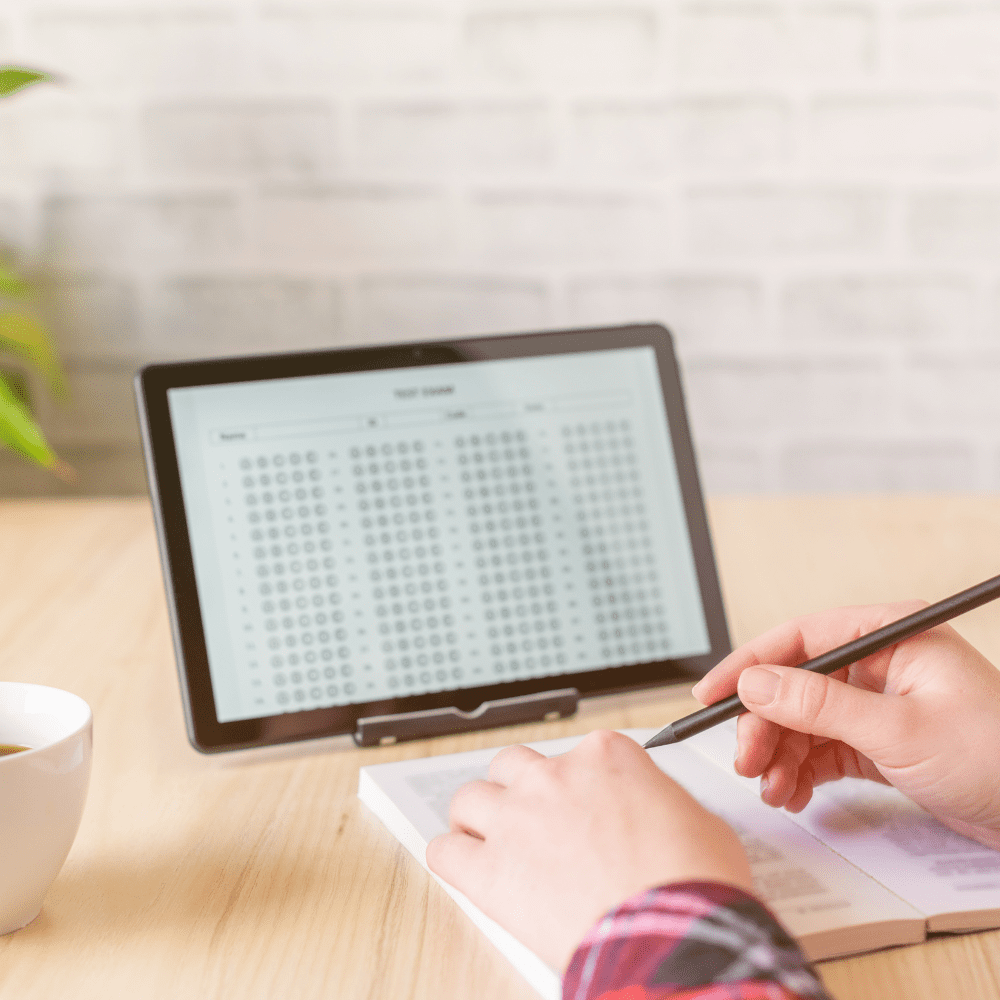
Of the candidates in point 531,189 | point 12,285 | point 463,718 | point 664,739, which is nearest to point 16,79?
point 12,285

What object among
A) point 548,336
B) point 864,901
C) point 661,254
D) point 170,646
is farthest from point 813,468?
point 864,901

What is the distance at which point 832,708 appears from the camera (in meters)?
0.49

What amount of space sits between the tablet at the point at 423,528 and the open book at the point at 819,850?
7 cm

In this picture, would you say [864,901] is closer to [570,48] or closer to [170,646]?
[170,646]

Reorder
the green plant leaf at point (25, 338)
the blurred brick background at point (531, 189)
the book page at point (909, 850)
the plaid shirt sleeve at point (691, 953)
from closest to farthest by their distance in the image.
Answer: the plaid shirt sleeve at point (691, 953) → the book page at point (909, 850) → the green plant leaf at point (25, 338) → the blurred brick background at point (531, 189)

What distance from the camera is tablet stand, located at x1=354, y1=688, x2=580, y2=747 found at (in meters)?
0.64

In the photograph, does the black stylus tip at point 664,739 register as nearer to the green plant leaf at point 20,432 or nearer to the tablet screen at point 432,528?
the tablet screen at point 432,528

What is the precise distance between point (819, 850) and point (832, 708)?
0.24 feet

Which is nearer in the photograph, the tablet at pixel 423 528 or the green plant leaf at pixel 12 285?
the tablet at pixel 423 528

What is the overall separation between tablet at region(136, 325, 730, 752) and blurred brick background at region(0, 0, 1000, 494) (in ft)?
2.14

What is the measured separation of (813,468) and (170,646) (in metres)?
0.91

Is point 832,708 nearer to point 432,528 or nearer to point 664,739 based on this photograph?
point 664,739

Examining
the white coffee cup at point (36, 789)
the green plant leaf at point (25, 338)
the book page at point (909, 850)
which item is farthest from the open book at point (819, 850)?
the green plant leaf at point (25, 338)

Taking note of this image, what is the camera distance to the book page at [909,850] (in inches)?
18.5
